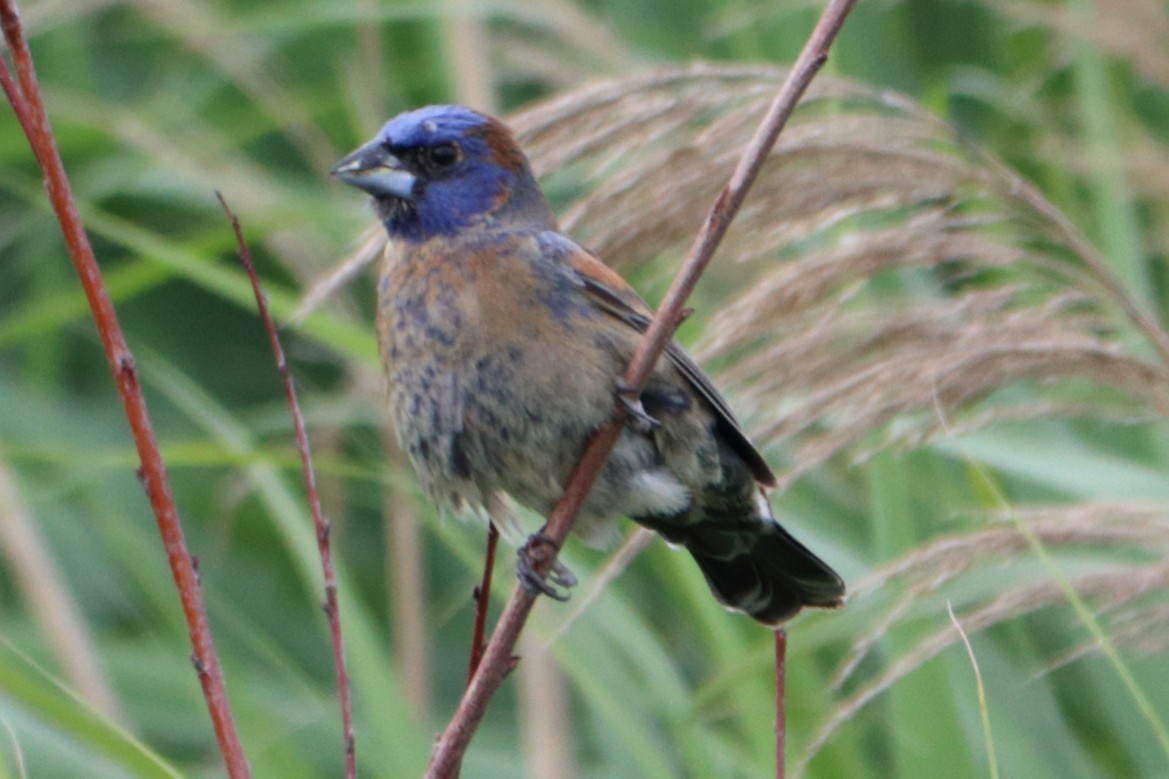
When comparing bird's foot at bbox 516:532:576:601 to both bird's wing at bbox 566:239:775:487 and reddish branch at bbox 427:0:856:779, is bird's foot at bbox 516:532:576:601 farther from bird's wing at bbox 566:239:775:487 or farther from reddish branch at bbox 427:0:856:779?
bird's wing at bbox 566:239:775:487

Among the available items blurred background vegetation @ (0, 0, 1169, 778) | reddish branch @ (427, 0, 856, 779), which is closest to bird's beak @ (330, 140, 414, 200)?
blurred background vegetation @ (0, 0, 1169, 778)

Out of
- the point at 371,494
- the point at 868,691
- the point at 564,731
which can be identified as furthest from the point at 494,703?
the point at 868,691

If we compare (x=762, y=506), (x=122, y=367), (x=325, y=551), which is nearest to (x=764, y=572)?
(x=762, y=506)

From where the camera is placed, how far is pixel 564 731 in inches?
126

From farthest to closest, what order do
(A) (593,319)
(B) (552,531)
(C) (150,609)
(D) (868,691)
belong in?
(C) (150,609) < (A) (593,319) < (D) (868,691) < (B) (552,531)

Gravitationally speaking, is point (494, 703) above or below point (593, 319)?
above

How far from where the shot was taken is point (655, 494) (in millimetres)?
2395

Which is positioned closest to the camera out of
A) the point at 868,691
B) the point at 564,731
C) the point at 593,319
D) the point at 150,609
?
the point at 868,691

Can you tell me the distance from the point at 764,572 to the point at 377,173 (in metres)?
0.84

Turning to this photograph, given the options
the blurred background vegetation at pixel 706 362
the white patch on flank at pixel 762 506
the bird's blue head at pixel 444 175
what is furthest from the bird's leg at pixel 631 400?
the bird's blue head at pixel 444 175

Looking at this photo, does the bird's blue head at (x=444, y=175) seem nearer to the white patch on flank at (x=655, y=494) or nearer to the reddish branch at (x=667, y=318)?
the white patch on flank at (x=655, y=494)

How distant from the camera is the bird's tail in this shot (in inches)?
98.7

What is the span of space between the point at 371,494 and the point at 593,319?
2.16m

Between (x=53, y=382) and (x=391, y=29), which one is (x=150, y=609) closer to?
(x=53, y=382)
